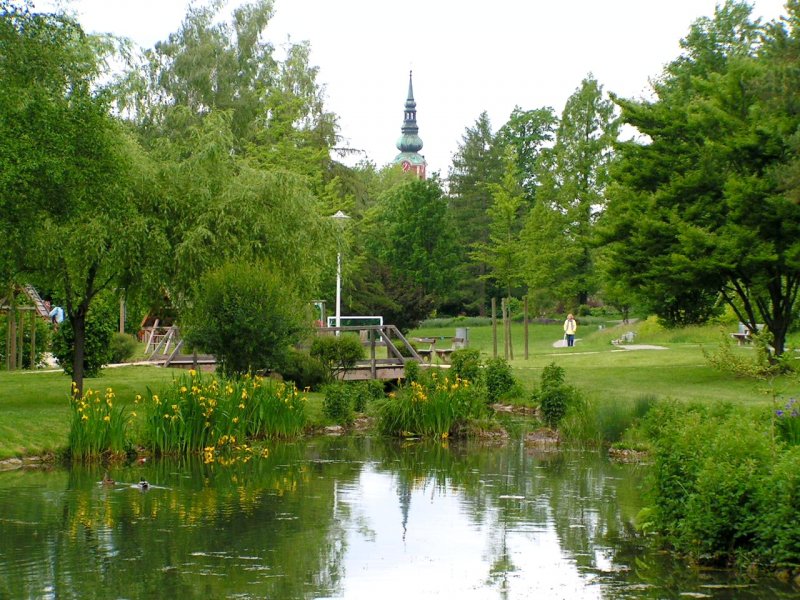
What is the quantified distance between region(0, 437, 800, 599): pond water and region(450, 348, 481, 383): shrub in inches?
302

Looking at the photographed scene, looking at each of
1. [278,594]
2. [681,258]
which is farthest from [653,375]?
[278,594]

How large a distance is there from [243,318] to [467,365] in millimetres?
6633

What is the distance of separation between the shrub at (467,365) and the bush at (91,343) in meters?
8.32

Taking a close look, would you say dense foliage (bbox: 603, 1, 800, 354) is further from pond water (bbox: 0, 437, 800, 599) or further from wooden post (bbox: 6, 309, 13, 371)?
wooden post (bbox: 6, 309, 13, 371)

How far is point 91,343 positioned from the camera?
26.2 metres

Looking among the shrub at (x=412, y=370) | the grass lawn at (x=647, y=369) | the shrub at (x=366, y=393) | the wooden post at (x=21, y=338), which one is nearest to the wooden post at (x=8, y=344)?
the wooden post at (x=21, y=338)

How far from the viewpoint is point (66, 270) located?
20188 millimetres

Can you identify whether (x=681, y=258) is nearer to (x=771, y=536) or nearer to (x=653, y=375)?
(x=653, y=375)

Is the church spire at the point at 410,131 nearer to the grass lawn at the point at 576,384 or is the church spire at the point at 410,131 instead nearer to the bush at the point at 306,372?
the grass lawn at the point at 576,384

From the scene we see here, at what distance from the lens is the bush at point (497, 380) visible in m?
25.8

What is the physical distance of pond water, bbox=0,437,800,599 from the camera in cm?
927

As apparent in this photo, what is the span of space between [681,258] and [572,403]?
19.3 ft

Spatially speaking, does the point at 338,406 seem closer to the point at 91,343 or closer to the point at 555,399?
the point at 555,399

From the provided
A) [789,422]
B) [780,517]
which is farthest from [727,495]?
[789,422]
